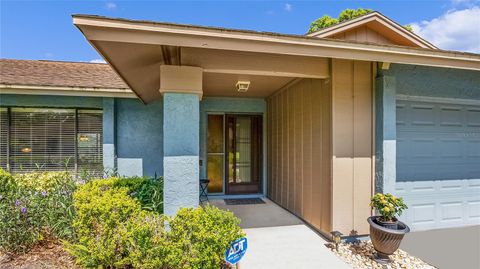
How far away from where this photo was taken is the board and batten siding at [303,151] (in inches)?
160

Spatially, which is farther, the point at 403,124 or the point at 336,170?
the point at 403,124

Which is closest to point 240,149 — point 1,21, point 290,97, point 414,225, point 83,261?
point 290,97

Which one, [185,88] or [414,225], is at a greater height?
[185,88]

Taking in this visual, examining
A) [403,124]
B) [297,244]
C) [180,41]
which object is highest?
[180,41]

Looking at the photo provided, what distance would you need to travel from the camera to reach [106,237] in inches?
107

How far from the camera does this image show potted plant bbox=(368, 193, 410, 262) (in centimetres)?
324

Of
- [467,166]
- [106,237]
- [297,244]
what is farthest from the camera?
[467,166]

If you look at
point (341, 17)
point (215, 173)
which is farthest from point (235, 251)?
point (341, 17)

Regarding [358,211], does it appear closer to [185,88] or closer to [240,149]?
[185,88]

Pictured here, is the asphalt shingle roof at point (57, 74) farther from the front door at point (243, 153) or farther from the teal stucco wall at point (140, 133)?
the front door at point (243, 153)

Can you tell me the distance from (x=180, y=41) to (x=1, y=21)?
5.77 m

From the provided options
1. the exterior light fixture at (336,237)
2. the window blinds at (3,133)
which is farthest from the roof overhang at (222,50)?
the window blinds at (3,133)

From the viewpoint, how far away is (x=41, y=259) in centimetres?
328

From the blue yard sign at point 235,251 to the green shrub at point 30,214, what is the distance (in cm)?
245
